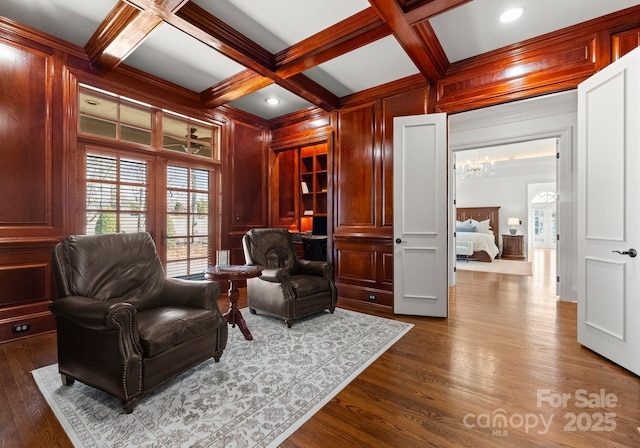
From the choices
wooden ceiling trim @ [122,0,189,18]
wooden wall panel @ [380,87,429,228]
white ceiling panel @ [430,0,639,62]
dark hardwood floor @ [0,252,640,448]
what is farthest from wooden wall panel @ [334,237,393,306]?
wooden ceiling trim @ [122,0,189,18]

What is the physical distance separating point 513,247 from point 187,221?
29.9 ft

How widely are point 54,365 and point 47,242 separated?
52.7 inches

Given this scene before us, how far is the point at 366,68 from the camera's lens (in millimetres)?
3629

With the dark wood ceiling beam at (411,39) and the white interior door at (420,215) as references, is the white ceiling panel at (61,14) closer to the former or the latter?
the dark wood ceiling beam at (411,39)

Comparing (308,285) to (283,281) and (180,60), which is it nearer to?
(283,281)

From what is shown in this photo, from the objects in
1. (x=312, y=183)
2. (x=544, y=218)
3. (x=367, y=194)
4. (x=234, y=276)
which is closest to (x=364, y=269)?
(x=367, y=194)

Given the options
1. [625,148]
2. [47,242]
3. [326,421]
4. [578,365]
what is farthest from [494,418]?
[47,242]

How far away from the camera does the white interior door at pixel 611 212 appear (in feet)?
7.39

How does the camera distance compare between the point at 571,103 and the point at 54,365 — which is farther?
the point at 571,103

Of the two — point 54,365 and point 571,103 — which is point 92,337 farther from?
point 571,103

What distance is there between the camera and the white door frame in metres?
4.37

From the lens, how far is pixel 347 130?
446 cm

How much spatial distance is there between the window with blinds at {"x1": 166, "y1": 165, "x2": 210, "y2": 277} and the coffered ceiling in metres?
1.40

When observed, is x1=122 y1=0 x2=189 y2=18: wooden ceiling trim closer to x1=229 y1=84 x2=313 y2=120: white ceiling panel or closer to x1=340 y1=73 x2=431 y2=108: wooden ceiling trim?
x1=229 y1=84 x2=313 y2=120: white ceiling panel
